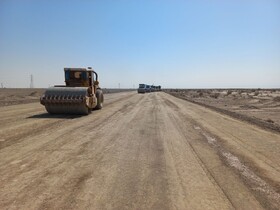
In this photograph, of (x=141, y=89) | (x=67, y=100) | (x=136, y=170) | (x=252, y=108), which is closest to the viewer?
(x=136, y=170)

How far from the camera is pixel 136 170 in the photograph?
704cm

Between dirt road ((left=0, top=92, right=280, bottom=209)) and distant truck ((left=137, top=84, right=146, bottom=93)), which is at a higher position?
dirt road ((left=0, top=92, right=280, bottom=209))

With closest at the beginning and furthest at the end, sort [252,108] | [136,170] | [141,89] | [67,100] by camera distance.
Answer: [136,170] → [67,100] → [252,108] → [141,89]

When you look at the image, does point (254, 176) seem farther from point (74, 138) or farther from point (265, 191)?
point (74, 138)

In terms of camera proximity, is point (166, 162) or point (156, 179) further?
point (166, 162)

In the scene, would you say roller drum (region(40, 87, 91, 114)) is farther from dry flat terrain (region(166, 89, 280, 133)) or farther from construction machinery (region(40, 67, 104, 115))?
dry flat terrain (region(166, 89, 280, 133))

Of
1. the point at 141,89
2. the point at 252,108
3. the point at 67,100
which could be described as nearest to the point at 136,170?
the point at 67,100

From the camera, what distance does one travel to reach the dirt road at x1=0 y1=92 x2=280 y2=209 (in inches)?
209

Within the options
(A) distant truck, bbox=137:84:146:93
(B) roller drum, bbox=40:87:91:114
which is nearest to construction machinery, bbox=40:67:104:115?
(B) roller drum, bbox=40:87:91:114

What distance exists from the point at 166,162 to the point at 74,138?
13.3 feet

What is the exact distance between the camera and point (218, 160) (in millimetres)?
8219

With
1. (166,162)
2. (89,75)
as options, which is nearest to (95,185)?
(166,162)

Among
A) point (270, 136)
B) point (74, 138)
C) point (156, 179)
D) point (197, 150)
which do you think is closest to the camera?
point (156, 179)

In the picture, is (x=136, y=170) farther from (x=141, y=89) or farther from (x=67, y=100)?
(x=141, y=89)
